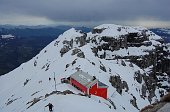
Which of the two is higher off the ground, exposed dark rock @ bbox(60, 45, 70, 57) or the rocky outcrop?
exposed dark rock @ bbox(60, 45, 70, 57)

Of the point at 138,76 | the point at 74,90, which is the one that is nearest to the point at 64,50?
the point at 138,76

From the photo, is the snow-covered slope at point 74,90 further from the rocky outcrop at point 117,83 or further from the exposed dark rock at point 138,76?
the rocky outcrop at point 117,83

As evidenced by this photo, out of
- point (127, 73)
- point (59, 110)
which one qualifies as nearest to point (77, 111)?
point (59, 110)

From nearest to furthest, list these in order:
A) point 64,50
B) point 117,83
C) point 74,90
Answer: point 74,90, point 117,83, point 64,50

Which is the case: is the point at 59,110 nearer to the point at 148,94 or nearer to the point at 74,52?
the point at 74,52

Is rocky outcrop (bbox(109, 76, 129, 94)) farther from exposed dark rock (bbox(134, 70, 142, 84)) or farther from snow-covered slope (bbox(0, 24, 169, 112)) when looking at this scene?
exposed dark rock (bbox(134, 70, 142, 84))

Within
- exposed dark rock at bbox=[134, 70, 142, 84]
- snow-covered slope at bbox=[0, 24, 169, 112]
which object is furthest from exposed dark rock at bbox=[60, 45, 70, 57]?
exposed dark rock at bbox=[134, 70, 142, 84]

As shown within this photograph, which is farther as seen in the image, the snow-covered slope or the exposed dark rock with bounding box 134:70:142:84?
the exposed dark rock with bounding box 134:70:142:84

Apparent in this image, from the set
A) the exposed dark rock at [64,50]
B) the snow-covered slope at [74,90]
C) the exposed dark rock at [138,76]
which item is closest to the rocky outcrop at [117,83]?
the snow-covered slope at [74,90]

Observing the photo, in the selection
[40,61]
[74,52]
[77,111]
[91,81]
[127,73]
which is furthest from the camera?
[40,61]

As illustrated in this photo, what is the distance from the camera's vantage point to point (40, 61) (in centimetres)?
18950

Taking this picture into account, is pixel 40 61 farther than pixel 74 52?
Yes

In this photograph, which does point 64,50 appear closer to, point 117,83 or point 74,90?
point 117,83

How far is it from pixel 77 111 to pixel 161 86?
506 ft
